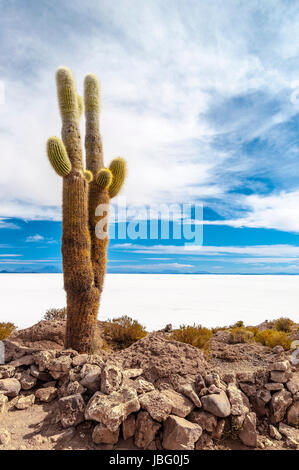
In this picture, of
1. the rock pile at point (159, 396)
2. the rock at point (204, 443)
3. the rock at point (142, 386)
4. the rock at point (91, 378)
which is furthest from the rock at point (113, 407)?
the rock at point (204, 443)

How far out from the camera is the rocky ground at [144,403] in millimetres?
4043

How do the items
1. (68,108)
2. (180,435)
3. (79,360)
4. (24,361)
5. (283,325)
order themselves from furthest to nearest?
(283,325) → (68,108) → (24,361) → (79,360) → (180,435)

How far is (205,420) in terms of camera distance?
4.30 m

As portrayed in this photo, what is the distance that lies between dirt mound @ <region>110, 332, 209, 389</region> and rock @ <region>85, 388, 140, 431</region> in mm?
915

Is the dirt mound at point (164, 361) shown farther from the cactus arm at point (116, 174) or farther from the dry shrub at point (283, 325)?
the dry shrub at point (283, 325)

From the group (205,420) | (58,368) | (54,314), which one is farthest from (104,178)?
(54,314)

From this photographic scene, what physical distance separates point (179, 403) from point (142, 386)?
2.05 feet

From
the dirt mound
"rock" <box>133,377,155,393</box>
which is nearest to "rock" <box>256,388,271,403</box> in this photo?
the dirt mound

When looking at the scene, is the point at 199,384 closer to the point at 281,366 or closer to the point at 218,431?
the point at 218,431

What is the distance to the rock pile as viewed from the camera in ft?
13.4

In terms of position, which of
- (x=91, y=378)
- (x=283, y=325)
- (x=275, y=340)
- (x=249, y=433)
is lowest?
(x=283, y=325)

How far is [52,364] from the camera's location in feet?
17.6

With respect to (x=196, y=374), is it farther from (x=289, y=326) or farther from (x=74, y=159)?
(x=289, y=326)
